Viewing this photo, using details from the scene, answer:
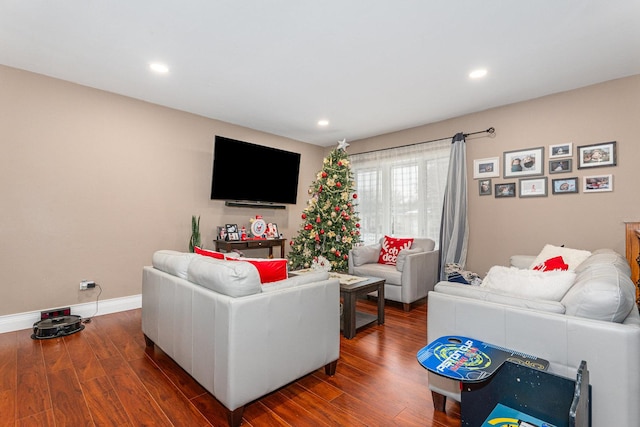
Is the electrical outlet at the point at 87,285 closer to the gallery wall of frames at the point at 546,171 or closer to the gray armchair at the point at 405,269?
the gray armchair at the point at 405,269

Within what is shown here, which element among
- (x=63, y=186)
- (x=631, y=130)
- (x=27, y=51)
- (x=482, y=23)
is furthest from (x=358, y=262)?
(x=27, y=51)

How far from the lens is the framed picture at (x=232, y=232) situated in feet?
15.0

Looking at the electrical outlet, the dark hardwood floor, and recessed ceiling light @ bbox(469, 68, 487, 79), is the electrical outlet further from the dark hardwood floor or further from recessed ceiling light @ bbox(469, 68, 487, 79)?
recessed ceiling light @ bbox(469, 68, 487, 79)

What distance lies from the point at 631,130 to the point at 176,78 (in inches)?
188

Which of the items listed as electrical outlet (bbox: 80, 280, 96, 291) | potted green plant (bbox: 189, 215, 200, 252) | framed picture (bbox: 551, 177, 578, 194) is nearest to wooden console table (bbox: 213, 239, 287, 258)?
potted green plant (bbox: 189, 215, 200, 252)

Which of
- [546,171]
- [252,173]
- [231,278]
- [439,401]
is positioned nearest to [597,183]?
[546,171]

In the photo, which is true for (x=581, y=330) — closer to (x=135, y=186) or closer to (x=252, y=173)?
(x=252, y=173)

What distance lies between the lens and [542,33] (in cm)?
246

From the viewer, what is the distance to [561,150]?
3650 mm

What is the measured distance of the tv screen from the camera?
4.49 meters

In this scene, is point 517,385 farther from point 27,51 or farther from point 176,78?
point 27,51

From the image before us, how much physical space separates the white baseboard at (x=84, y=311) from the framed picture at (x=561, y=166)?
5301 millimetres

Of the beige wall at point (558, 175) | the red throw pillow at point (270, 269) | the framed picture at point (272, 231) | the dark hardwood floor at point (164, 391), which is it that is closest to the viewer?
the dark hardwood floor at point (164, 391)

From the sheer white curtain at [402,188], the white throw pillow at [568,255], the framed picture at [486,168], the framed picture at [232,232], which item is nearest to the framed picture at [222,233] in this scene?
the framed picture at [232,232]
